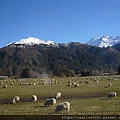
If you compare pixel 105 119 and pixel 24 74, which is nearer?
pixel 105 119

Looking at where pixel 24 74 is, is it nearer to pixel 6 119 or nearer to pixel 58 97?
pixel 58 97

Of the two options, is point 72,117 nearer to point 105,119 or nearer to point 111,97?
point 105,119

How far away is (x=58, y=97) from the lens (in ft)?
94.7

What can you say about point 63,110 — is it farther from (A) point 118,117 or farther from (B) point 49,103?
(A) point 118,117

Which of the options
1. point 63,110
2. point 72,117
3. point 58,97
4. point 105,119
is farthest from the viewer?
point 58,97

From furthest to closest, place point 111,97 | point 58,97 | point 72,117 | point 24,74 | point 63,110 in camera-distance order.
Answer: point 24,74
point 58,97
point 111,97
point 63,110
point 72,117

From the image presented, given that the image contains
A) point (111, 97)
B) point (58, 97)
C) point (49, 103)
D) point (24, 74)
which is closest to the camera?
point (49, 103)

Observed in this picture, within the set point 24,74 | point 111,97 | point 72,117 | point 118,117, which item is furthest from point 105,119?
point 24,74

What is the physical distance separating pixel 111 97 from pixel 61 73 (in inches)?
4552

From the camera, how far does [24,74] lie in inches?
5295

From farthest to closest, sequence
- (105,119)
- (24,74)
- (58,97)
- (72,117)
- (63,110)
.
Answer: (24,74) → (58,97) → (63,110) → (72,117) → (105,119)

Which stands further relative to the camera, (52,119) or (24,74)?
(24,74)

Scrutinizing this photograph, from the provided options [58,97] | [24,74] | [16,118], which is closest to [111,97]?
[58,97]

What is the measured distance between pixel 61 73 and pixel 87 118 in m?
128
